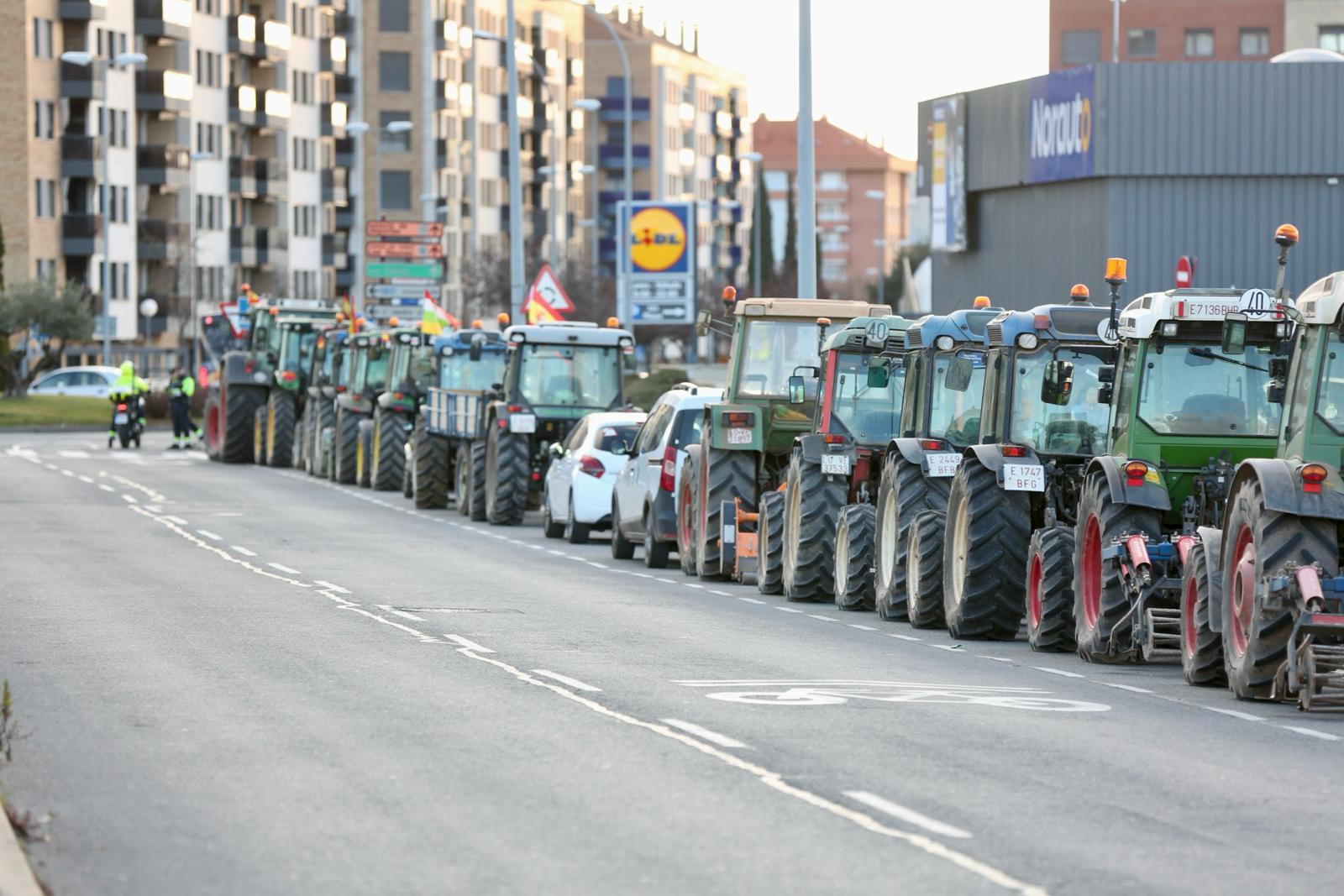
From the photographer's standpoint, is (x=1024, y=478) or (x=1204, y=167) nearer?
(x=1024, y=478)

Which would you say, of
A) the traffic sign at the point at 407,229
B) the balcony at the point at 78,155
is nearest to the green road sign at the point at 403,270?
the traffic sign at the point at 407,229

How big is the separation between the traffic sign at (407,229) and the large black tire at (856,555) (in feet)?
113

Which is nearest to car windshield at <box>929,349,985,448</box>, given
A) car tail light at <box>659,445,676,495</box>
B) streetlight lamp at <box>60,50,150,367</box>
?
car tail light at <box>659,445,676,495</box>

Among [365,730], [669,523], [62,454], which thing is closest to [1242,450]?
[365,730]

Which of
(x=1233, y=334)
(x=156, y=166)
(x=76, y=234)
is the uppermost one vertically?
(x=156, y=166)

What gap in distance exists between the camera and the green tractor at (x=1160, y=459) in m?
17.4

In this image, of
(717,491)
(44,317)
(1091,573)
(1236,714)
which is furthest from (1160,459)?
(44,317)

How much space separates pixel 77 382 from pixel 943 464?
2732 inches

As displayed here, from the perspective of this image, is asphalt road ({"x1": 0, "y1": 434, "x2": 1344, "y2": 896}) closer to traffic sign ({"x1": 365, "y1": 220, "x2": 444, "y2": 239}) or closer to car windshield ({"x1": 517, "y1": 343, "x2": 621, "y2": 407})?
car windshield ({"x1": 517, "y1": 343, "x2": 621, "y2": 407})

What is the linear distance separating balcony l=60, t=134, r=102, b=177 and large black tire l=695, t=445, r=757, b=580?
260ft

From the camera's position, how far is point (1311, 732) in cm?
1383

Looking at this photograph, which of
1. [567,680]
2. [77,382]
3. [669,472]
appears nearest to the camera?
[567,680]

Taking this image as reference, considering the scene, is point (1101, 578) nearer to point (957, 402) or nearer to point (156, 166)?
point (957, 402)

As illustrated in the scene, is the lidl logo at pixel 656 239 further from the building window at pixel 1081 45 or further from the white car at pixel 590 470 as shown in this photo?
the building window at pixel 1081 45
